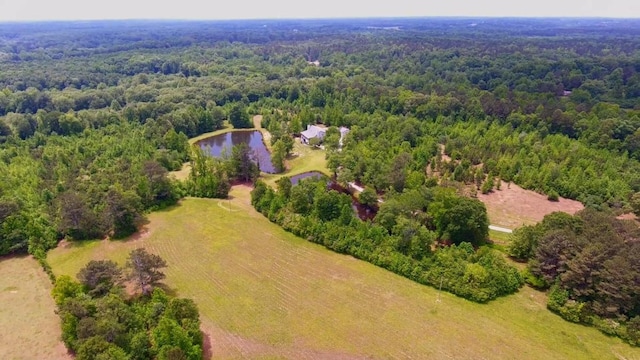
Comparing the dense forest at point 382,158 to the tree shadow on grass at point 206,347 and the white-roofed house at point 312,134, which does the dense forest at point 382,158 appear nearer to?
the white-roofed house at point 312,134

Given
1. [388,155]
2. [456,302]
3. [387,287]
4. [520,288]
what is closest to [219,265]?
[387,287]

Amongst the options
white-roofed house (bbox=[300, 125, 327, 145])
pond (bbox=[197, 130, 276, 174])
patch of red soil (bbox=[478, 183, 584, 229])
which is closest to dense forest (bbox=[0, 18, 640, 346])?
patch of red soil (bbox=[478, 183, 584, 229])

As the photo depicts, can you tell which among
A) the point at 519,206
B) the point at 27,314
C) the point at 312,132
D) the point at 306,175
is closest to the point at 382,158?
the point at 306,175

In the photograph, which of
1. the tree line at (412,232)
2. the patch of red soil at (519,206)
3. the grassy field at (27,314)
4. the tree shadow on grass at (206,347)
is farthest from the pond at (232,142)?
the tree shadow on grass at (206,347)

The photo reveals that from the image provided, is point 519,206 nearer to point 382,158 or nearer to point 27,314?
point 382,158

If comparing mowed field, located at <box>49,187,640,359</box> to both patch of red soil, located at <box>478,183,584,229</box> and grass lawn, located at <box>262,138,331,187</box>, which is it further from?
grass lawn, located at <box>262,138,331,187</box>
